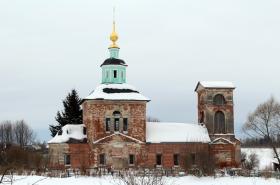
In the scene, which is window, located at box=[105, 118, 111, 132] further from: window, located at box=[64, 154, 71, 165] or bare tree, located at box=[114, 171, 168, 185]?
bare tree, located at box=[114, 171, 168, 185]

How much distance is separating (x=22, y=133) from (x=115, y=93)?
4269cm

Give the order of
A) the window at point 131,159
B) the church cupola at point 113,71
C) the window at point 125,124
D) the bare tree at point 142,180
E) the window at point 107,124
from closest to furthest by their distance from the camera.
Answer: the bare tree at point 142,180 → the window at point 131,159 → the window at point 107,124 → the window at point 125,124 → the church cupola at point 113,71

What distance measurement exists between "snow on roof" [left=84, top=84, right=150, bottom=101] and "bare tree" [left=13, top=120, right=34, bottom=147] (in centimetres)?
3901

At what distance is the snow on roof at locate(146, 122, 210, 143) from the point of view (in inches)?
1620

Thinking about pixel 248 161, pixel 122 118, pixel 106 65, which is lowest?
pixel 248 161

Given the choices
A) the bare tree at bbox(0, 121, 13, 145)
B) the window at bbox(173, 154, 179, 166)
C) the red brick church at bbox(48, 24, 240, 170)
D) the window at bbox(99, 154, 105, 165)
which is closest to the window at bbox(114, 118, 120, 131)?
the red brick church at bbox(48, 24, 240, 170)

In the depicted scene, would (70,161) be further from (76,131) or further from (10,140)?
(10,140)

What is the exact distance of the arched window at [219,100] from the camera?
142 feet

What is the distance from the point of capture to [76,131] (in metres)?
40.7

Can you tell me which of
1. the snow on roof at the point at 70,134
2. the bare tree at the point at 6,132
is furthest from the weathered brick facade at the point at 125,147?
the bare tree at the point at 6,132

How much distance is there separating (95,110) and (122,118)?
218 centimetres

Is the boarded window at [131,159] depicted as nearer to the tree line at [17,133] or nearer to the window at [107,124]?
the window at [107,124]

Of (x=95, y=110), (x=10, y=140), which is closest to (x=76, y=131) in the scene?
(x=95, y=110)

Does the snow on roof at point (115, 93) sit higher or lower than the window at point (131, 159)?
higher
